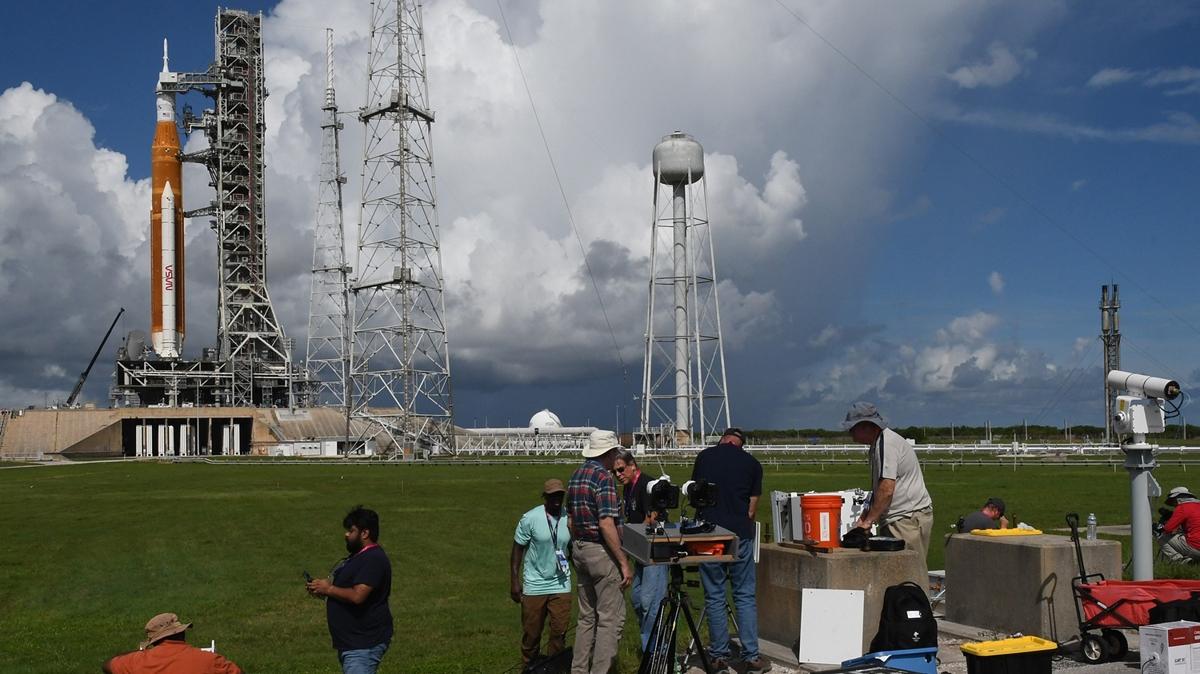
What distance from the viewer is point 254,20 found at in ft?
364

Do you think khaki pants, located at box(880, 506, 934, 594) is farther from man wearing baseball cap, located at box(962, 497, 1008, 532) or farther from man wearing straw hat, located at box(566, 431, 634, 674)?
man wearing baseball cap, located at box(962, 497, 1008, 532)

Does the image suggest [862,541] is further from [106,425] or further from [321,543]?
[106,425]

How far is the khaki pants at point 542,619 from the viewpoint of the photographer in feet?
32.7

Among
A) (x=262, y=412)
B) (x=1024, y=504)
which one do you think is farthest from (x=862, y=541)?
(x=262, y=412)

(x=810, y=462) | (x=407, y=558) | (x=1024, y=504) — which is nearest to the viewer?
(x=407, y=558)

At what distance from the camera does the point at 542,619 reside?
9.99 m

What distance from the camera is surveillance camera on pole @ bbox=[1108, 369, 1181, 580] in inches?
428

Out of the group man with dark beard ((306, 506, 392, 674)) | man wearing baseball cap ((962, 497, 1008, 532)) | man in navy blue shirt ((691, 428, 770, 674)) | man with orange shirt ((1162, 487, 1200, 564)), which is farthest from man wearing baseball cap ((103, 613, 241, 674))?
man with orange shirt ((1162, 487, 1200, 564))

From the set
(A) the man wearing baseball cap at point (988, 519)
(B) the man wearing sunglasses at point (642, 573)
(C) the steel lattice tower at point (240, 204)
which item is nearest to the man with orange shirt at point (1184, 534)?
(A) the man wearing baseball cap at point (988, 519)

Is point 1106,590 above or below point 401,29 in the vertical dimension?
below

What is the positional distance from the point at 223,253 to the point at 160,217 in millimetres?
6936

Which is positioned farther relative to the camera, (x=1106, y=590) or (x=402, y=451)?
(x=402, y=451)

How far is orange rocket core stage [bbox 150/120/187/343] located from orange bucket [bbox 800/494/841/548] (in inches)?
4020

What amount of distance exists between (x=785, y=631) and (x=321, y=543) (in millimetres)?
15551
